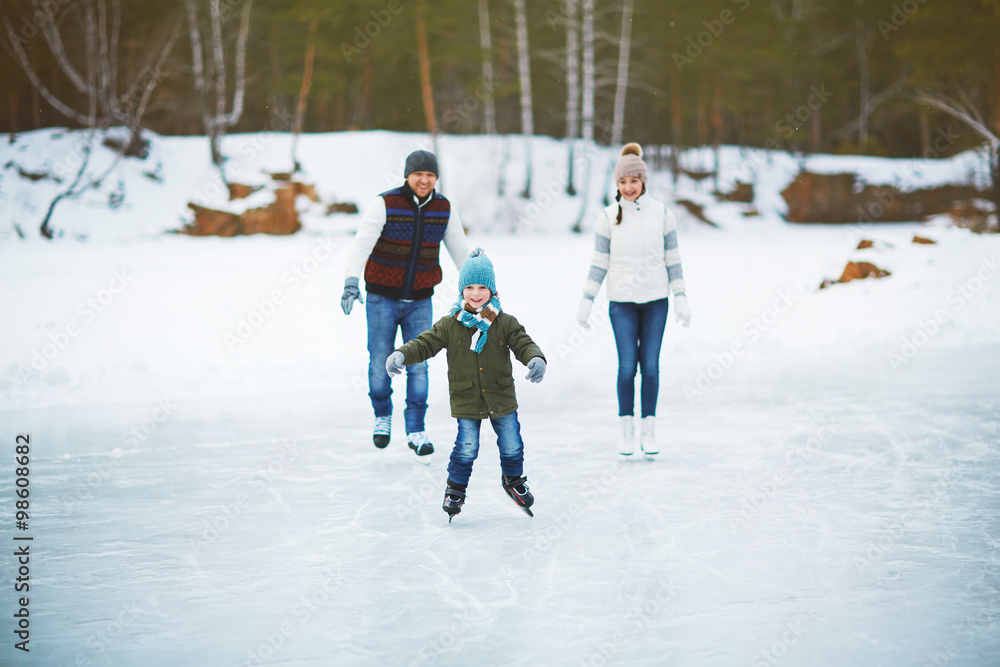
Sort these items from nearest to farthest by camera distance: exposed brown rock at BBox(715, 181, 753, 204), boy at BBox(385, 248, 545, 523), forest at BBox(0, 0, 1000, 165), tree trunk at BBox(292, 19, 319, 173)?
boy at BBox(385, 248, 545, 523) < forest at BBox(0, 0, 1000, 165) < tree trunk at BBox(292, 19, 319, 173) < exposed brown rock at BBox(715, 181, 753, 204)

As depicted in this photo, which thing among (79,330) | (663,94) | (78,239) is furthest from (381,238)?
(663,94)

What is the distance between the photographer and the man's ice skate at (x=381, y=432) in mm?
4594

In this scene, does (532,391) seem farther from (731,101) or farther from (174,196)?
(731,101)

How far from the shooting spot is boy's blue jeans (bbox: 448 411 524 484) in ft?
11.1

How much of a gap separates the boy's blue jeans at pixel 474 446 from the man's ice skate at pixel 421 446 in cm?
103

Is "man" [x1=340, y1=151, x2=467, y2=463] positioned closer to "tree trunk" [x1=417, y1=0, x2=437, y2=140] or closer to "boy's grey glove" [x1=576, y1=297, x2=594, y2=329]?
"boy's grey glove" [x1=576, y1=297, x2=594, y2=329]

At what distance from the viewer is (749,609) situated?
246 cm

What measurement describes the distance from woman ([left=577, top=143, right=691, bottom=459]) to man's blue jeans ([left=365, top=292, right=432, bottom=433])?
0.88 metres

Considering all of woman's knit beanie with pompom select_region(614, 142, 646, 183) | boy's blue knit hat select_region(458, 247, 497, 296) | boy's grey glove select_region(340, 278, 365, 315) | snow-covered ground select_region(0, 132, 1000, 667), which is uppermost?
woman's knit beanie with pompom select_region(614, 142, 646, 183)

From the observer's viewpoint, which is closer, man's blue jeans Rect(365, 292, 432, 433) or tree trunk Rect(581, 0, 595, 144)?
man's blue jeans Rect(365, 292, 432, 433)

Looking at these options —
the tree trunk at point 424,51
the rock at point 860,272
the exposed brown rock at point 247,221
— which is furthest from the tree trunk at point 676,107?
the rock at point 860,272

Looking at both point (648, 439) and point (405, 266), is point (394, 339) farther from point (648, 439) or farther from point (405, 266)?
point (648, 439)

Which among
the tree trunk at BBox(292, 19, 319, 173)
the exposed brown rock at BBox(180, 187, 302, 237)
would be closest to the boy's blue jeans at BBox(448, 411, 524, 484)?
the exposed brown rock at BBox(180, 187, 302, 237)

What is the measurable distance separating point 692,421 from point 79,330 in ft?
18.3
